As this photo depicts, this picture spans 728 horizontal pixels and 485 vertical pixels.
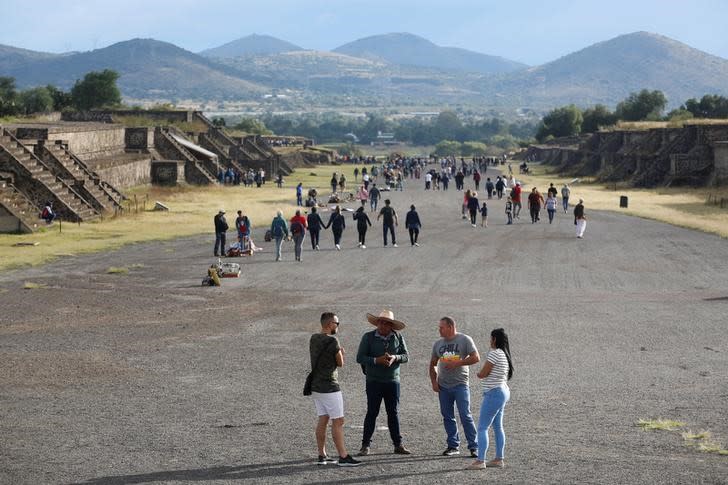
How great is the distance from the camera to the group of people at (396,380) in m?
11.6

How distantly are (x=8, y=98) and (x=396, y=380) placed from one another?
11967cm

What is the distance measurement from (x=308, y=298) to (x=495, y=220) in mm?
21123

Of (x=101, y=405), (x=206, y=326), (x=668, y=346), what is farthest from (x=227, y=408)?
(x=668, y=346)

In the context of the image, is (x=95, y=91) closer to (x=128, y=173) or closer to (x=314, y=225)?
(x=128, y=173)

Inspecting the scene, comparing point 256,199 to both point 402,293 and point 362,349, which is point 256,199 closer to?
point 402,293

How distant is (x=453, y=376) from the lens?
12.0 metres

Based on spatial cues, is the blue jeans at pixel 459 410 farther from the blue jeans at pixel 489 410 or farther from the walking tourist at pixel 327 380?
the walking tourist at pixel 327 380

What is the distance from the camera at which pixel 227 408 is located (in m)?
14.8

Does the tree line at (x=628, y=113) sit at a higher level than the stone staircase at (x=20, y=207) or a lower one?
higher

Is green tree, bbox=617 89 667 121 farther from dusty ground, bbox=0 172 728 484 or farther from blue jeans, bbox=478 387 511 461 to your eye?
blue jeans, bbox=478 387 511 461

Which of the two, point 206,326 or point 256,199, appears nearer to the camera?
point 206,326

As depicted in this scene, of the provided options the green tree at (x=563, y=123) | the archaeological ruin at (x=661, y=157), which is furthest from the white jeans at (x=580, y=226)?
the green tree at (x=563, y=123)

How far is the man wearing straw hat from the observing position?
11.9m

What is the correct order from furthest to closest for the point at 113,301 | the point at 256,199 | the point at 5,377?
the point at 256,199
the point at 113,301
the point at 5,377
